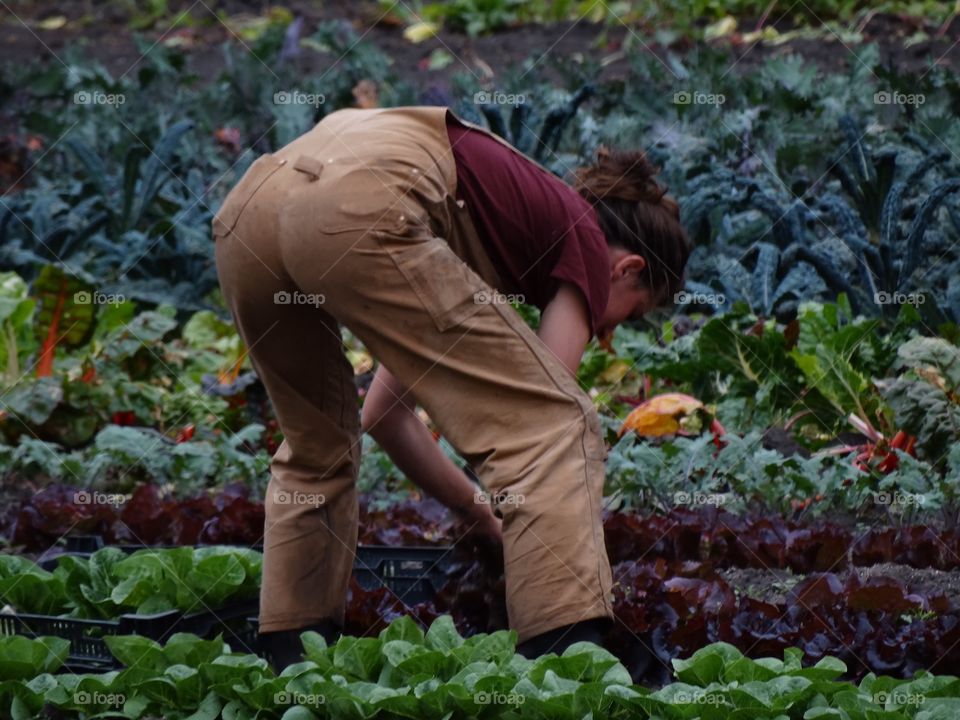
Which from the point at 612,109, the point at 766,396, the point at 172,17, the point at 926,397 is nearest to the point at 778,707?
the point at 926,397

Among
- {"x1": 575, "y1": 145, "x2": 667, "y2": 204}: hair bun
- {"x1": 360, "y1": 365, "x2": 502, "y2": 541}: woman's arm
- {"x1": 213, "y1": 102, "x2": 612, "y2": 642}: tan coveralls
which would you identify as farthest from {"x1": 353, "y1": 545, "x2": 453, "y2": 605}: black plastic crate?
{"x1": 575, "y1": 145, "x2": 667, "y2": 204}: hair bun

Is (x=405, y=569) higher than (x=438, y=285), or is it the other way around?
(x=438, y=285)

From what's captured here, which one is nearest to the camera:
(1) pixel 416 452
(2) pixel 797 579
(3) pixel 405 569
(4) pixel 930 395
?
(1) pixel 416 452

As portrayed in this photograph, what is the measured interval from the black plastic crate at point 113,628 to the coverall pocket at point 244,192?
98 cm

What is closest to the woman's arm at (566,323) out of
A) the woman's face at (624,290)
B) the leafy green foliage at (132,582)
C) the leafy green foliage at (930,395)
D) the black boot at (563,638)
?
the woman's face at (624,290)

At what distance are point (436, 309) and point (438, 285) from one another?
51 millimetres

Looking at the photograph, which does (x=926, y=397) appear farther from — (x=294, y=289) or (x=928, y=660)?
(x=294, y=289)

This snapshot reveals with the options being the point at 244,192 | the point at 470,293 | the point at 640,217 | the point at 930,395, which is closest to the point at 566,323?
the point at 470,293

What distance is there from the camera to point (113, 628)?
3.52m

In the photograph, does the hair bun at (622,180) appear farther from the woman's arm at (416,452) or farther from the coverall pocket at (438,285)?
the woman's arm at (416,452)

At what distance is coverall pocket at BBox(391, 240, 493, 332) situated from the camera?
118 inches

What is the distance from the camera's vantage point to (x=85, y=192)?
8039 mm

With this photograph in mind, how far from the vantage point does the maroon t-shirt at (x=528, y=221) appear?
123 inches

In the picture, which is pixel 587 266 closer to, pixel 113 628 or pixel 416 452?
pixel 416 452
